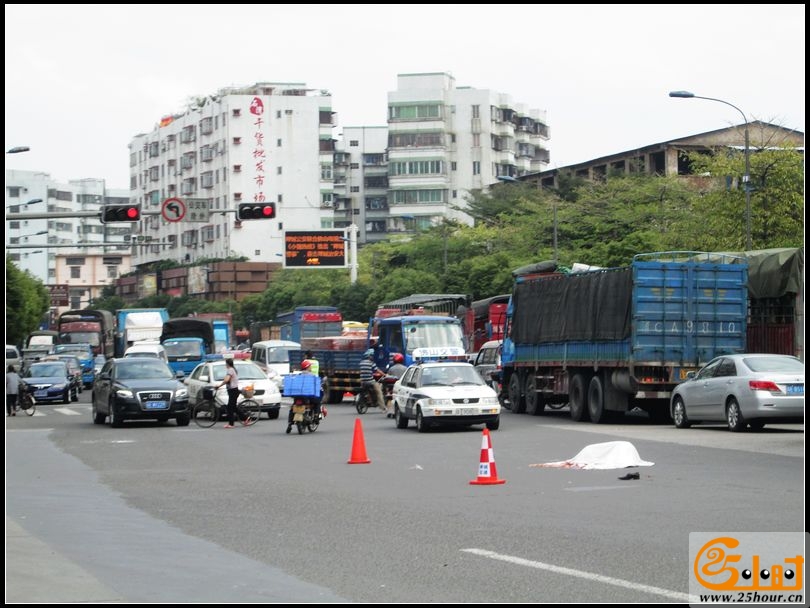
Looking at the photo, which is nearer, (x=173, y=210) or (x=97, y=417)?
(x=97, y=417)

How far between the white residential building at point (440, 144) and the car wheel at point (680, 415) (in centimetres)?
11491

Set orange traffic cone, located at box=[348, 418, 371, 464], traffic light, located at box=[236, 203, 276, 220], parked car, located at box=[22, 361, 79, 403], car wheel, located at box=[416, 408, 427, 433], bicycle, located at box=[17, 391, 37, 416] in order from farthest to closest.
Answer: parked car, located at box=[22, 361, 79, 403] → bicycle, located at box=[17, 391, 37, 416] → traffic light, located at box=[236, 203, 276, 220] → car wheel, located at box=[416, 408, 427, 433] → orange traffic cone, located at box=[348, 418, 371, 464]


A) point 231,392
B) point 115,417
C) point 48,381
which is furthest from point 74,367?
point 231,392

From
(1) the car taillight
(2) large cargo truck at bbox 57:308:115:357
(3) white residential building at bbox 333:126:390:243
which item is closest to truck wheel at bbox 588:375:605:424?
(1) the car taillight

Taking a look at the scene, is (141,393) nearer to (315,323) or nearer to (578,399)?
(578,399)

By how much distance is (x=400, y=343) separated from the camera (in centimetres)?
4325

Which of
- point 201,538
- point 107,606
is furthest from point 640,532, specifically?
point 107,606

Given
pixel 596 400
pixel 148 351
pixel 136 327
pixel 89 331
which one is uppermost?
pixel 136 327

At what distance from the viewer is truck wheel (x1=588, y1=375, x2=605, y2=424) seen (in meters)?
32.6

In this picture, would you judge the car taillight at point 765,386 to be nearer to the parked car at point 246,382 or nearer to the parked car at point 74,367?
the parked car at point 246,382

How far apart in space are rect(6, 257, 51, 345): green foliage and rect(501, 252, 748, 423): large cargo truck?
185ft

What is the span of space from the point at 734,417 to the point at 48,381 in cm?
3068

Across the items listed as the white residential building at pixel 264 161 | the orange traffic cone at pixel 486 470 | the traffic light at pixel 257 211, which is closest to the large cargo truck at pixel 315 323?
the traffic light at pixel 257 211

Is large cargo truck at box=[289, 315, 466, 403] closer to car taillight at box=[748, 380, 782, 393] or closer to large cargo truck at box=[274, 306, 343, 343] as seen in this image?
car taillight at box=[748, 380, 782, 393]
